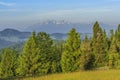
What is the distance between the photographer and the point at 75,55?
2579 inches

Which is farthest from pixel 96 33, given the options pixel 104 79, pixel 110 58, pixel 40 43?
pixel 104 79

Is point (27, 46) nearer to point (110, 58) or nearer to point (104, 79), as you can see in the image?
point (110, 58)

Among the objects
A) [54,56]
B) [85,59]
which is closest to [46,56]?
[54,56]

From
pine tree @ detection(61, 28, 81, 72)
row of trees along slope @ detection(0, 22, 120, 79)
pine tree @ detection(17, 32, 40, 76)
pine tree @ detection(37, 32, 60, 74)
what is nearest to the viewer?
pine tree @ detection(61, 28, 81, 72)

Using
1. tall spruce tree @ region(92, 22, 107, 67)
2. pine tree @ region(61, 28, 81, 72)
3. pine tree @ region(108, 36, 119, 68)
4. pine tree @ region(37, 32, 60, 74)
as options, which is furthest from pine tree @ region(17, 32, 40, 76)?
tall spruce tree @ region(92, 22, 107, 67)

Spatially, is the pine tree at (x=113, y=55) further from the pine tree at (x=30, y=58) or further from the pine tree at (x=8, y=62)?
the pine tree at (x=8, y=62)

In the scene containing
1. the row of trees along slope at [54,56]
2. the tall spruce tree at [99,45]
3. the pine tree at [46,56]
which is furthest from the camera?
the tall spruce tree at [99,45]

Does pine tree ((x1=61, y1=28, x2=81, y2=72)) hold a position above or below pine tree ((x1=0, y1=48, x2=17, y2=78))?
above

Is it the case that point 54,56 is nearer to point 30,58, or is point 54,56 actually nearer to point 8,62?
point 30,58

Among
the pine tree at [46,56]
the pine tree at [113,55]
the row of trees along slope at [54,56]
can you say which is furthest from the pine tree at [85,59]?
the pine tree at [113,55]

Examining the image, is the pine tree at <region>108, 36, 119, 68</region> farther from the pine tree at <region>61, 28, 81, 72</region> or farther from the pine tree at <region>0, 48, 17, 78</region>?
the pine tree at <region>0, 48, 17, 78</region>

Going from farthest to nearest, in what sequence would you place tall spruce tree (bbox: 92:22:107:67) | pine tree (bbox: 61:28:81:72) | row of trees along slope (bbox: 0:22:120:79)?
1. tall spruce tree (bbox: 92:22:107:67)
2. row of trees along slope (bbox: 0:22:120:79)
3. pine tree (bbox: 61:28:81:72)

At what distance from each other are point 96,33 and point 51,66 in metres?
32.0

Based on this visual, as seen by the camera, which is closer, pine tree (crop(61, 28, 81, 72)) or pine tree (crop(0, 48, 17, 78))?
pine tree (crop(61, 28, 81, 72))
